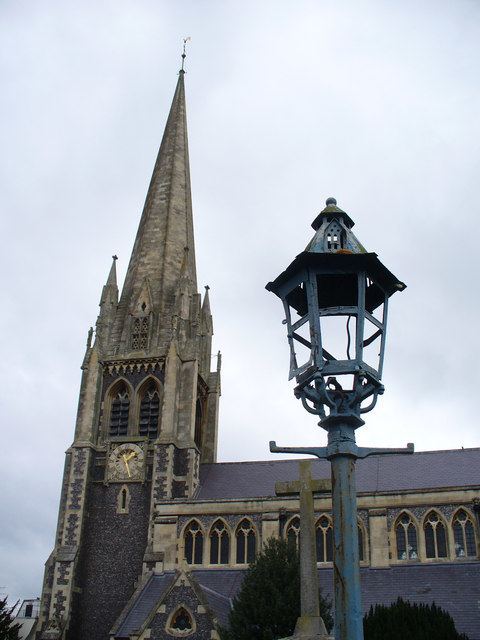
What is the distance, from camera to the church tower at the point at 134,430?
31.6 meters

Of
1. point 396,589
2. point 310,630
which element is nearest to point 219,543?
point 396,589

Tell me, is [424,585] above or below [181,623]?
above

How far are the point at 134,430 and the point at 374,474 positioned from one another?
11503mm

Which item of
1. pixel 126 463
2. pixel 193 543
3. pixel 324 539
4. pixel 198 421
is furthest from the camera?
pixel 198 421

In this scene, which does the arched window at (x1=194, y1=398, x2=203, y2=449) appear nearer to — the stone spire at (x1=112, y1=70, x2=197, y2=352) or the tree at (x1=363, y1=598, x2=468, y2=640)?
the stone spire at (x1=112, y1=70, x2=197, y2=352)

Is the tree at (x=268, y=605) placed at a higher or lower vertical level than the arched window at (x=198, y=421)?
lower

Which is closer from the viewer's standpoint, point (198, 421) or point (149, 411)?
point (149, 411)

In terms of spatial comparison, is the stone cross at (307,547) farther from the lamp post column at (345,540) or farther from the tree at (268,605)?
the tree at (268,605)

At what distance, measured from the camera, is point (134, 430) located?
117 feet

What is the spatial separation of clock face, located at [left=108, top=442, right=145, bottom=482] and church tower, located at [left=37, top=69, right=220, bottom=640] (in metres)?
0.05

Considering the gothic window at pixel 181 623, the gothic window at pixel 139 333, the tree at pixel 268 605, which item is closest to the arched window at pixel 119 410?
the gothic window at pixel 139 333

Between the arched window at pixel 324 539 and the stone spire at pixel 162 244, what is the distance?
12505mm

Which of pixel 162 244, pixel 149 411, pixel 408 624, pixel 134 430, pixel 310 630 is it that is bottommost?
pixel 310 630

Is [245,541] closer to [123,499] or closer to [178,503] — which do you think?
[178,503]
